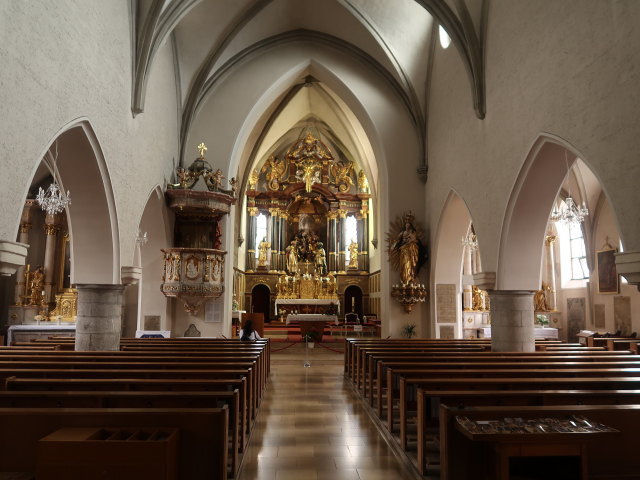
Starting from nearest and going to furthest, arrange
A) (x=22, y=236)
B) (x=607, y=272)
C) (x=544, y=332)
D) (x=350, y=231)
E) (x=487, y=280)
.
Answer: (x=487, y=280)
(x=607, y=272)
(x=22, y=236)
(x=544, y=332)
(x=350, y=231)

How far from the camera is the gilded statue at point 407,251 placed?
48.1ft

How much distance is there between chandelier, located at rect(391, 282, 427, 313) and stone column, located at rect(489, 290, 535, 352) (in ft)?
14.5

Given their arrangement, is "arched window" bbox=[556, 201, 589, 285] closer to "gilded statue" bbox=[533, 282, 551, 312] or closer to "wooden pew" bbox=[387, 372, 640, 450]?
"gilded statue" bbox=[533, 282, 551, 312]

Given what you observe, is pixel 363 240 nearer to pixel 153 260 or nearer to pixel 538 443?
pixel 153 260

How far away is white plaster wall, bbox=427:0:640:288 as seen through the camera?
6.38 meters

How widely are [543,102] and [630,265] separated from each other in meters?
3.56

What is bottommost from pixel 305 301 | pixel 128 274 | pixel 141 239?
pixel 305 301

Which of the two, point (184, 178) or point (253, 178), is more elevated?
point (253, 178)

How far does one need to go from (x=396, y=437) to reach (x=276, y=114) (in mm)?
16491

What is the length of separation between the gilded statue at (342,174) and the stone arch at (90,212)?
18390 mm

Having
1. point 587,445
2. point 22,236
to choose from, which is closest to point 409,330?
point 587,445

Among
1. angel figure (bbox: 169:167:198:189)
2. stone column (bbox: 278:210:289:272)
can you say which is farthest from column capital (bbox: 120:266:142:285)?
stone column (bbox: 278:210:289:272)

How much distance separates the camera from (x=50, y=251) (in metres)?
16.0

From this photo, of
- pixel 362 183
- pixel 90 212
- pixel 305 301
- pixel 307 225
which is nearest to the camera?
pixel 90 212
